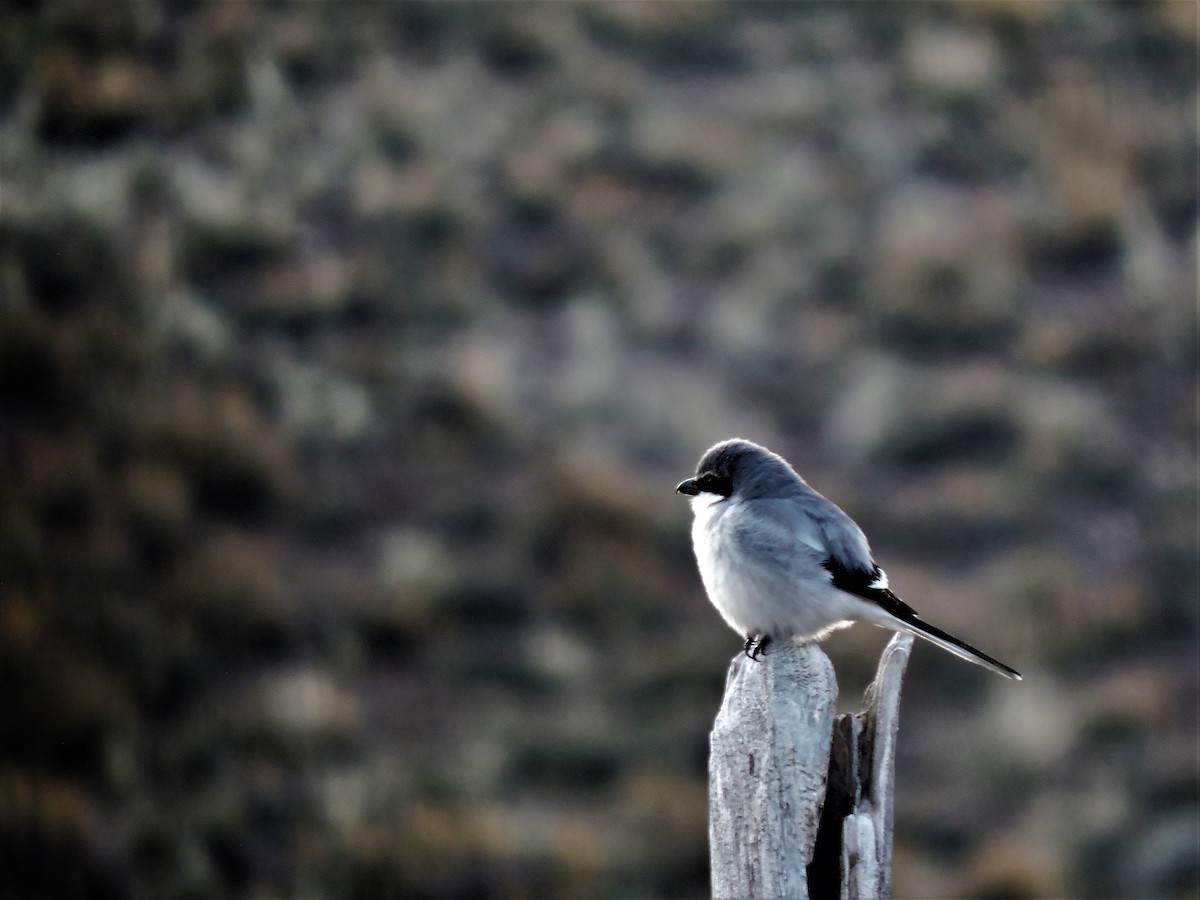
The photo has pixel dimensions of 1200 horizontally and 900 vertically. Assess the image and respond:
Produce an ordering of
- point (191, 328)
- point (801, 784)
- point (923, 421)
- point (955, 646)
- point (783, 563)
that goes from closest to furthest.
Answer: point (801, 784), point (955, 646), point (783, 563), point (191, 328), point (923, 421)

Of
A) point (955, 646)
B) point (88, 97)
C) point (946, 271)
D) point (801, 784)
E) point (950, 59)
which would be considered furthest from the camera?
point (950, 59)

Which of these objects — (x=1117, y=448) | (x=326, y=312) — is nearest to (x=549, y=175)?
(x=326, y=312)

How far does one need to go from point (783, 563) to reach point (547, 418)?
6.16 m

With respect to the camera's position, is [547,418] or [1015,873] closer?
[1015,873]

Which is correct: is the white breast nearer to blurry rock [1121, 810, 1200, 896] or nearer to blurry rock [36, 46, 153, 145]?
blurry rock [1121, 810, 1200, 896]

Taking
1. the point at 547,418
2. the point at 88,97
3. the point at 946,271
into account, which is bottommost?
the point at 547,418

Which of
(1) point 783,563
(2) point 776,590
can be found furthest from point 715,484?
(2) point 776,590

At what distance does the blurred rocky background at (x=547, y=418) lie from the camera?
287 inches

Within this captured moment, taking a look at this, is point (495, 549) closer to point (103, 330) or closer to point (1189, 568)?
point (103, 330)

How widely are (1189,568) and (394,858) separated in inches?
246

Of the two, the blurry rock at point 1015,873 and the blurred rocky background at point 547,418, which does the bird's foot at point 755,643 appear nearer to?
the blurred rocky background at point 547,418

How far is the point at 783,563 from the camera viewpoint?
4148 millimetres

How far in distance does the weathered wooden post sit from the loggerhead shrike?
3.42 ft

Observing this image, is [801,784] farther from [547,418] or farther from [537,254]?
[537,254]
